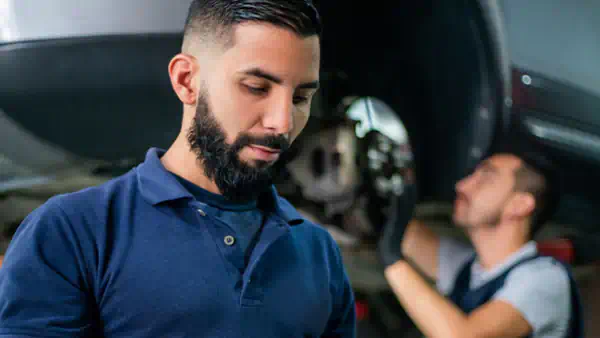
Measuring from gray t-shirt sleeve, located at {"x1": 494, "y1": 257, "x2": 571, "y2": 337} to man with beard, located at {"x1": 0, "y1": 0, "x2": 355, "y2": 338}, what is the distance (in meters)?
0.48

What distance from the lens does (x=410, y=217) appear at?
0.98 metres

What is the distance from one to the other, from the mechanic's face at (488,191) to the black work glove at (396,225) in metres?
0.08

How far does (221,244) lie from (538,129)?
0.62m

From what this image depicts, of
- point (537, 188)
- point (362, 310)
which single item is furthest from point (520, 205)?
point (362, 310)

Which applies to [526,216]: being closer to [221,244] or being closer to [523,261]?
[523,261]

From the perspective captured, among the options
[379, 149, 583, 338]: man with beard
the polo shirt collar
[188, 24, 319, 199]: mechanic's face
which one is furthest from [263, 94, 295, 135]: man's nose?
[379, 149, 583, 338]: man with beard

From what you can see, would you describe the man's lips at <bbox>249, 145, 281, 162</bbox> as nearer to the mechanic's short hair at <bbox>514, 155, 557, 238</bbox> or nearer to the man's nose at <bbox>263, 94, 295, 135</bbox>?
the man's nose at <bbox>263, 94, 295, 135</bbox>

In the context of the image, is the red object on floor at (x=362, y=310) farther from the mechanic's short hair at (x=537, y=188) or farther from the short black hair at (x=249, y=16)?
the short black hair at (x=249, y=16)

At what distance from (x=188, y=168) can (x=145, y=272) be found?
0.11m

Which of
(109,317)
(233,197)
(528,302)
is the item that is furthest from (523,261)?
(109,317)

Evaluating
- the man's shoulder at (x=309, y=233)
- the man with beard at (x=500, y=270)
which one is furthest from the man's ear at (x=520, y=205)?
the man's shoulder at (x=309, y=233)

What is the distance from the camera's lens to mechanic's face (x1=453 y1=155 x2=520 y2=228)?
2.96 feet

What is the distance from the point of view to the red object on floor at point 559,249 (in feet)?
3.10

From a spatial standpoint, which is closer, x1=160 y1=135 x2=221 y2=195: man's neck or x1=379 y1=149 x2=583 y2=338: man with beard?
x1=160 y1=135 x2=221 y2=195: man's neck
